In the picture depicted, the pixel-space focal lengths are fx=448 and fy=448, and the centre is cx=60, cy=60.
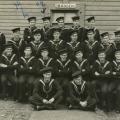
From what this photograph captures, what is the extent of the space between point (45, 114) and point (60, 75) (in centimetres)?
136

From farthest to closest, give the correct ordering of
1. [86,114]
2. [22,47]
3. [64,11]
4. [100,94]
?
[64,11], [22,47], [100,94], [86,114]

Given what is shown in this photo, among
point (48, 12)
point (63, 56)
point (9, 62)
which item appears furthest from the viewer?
point (48, 12)

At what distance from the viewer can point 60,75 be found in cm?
1065

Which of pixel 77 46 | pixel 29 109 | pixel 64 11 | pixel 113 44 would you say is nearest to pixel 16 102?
pixel 29 109

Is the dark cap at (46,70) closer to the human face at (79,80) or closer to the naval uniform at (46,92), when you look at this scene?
the naval uniform at (46,92)

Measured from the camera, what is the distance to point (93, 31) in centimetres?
1162

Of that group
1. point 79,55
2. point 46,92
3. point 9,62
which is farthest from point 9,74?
point 79,55

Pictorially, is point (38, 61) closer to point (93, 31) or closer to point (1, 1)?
point (93, 31)

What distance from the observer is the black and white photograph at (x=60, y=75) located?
10086 mm

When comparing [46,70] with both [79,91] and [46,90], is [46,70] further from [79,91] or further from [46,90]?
[79,91]

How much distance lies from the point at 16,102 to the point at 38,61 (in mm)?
1181

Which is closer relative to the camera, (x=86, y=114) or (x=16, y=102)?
(x=86, y=114)

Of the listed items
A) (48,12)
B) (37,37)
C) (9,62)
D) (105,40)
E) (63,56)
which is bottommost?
(9,62)

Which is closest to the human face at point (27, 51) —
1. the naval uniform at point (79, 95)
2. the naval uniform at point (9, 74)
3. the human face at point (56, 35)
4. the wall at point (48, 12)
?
the naval uniform at point (9, 74)
